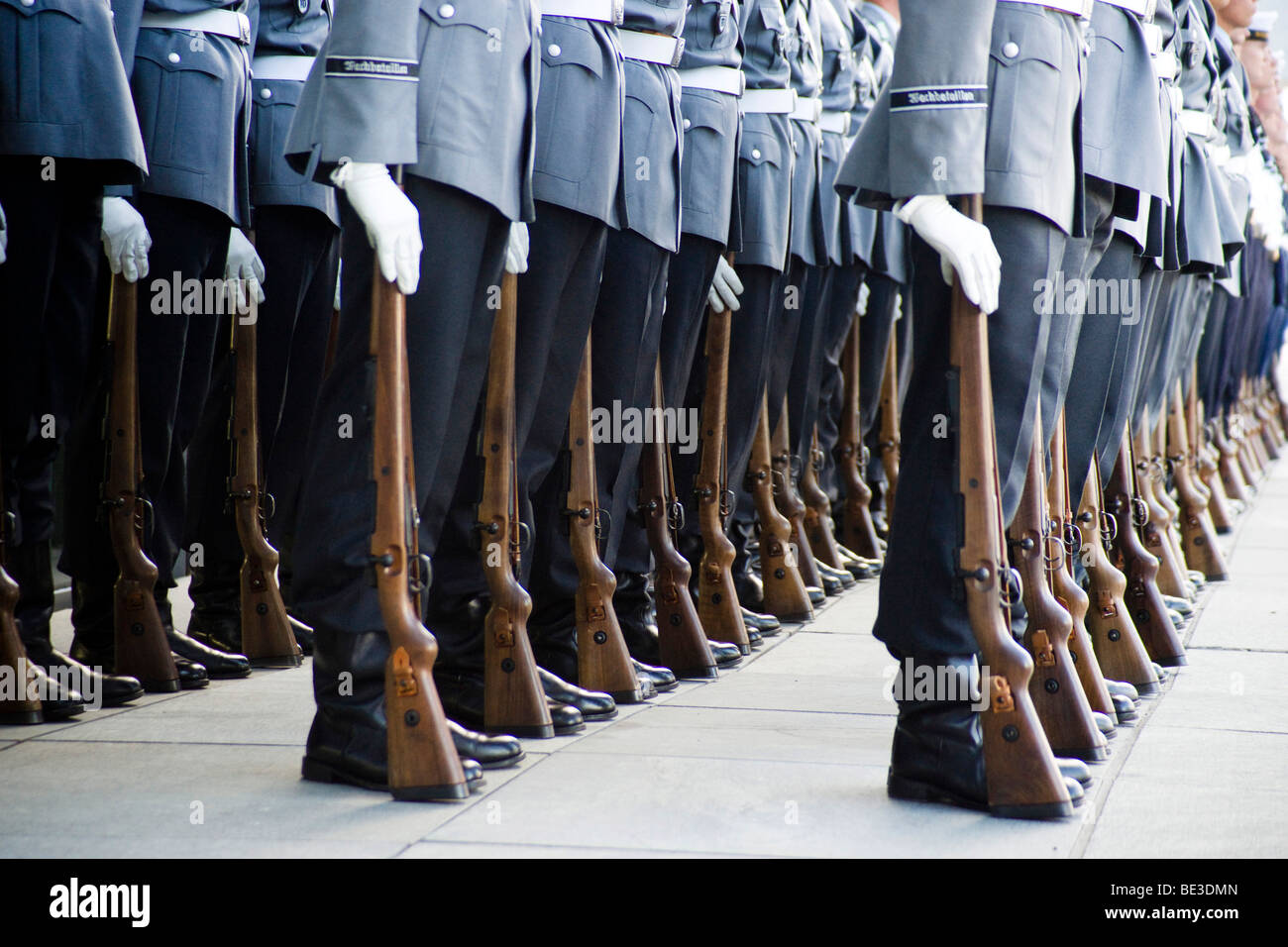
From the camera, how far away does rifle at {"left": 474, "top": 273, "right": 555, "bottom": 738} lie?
109 inches

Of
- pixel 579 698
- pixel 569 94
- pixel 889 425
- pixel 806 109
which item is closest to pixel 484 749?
pixel 579 698

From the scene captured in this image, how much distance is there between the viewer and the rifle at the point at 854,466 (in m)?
5.68

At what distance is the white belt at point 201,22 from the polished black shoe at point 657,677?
1.53m

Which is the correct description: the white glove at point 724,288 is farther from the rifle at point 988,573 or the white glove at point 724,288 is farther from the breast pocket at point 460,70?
the rifle at point 988,573

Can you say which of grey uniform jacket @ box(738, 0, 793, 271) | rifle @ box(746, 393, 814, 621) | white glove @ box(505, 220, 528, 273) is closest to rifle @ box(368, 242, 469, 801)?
white glove @ box(505, 220, 528, 273)

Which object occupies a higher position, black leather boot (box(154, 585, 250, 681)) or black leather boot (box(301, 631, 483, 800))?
black leather boot (box(301, 631, 483, 800))

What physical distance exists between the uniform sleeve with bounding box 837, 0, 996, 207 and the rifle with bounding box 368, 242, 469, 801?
75 centimetres

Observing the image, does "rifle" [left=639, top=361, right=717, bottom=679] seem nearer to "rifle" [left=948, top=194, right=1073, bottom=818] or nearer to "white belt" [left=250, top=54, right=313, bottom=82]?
"white belt" [left=250, top=54, right=313, bottom=82]

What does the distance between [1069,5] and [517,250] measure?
0.95 metres

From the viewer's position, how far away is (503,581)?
281cm

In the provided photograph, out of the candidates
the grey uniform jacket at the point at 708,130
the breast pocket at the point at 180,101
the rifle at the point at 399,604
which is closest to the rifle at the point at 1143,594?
the grey uniform jacket at the point at 708,130

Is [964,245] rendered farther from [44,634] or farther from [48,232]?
[44,634]

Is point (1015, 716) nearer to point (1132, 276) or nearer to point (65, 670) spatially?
point (1132, 276)
